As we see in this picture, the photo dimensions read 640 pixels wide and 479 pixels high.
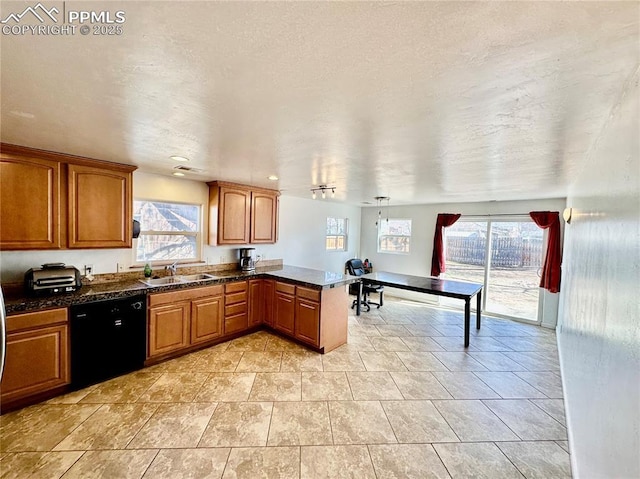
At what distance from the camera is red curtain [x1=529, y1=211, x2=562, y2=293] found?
4.46 metres

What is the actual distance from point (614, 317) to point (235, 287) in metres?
3.58

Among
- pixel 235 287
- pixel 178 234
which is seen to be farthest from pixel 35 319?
pixel 235 287

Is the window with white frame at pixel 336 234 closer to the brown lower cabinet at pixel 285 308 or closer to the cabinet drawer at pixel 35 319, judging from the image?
the brown lower cabinet at pixel 285 308

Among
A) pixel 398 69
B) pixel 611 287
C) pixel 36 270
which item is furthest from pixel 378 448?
pixel 36 270

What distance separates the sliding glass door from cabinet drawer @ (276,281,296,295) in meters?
3.92

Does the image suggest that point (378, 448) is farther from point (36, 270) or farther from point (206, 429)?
point (36, 270)

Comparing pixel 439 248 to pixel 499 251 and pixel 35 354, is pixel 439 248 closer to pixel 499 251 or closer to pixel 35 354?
pixel 499 251

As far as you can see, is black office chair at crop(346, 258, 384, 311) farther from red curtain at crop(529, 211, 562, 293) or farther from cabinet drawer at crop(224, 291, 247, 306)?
red curtain at crop(529, 211, 562, 293)

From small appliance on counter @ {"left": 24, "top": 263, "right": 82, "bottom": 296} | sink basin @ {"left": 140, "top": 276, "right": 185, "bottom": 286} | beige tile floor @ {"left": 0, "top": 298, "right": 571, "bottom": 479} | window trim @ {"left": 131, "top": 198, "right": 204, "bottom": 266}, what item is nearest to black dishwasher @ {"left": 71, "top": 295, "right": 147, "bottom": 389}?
beige tile floor @ {"left": 0, "top": 298, "right": 571, "bottom": 479}

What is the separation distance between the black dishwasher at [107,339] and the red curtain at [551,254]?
5.99 m

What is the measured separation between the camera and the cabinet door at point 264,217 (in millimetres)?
4293

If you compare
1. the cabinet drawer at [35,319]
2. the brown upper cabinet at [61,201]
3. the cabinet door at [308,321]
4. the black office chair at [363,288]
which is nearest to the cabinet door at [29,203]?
the brown upper cabinet at [61,201]

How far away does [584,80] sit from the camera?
1208 mm

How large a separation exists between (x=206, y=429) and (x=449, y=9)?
9.23ft
